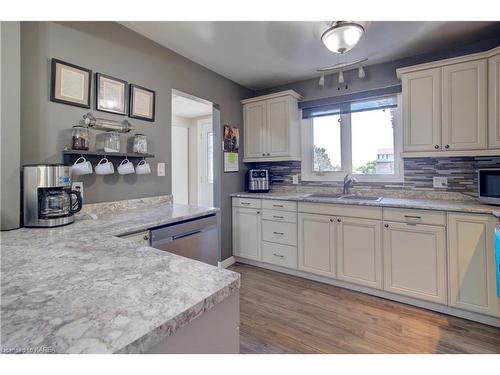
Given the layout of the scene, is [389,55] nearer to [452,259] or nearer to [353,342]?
[452,259]

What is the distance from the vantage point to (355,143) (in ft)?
9.80

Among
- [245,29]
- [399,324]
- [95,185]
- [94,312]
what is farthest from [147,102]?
[399,324]

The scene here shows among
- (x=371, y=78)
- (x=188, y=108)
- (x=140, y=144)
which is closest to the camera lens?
(x=140, y=144)

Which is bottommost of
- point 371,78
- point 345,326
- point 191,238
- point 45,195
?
point 345,326

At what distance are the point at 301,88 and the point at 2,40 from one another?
2.89 m

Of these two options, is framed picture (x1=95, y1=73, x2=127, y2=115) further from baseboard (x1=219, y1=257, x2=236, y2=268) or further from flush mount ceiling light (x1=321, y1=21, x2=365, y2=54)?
baseboard (x1=219, y1=257, x2=236, y2=268)

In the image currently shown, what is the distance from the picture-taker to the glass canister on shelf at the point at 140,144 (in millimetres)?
2074

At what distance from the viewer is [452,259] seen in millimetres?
1953

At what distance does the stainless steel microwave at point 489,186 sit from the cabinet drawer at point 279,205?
1595 mm

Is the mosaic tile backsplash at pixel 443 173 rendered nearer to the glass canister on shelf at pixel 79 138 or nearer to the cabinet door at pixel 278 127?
the cabinet door at pixel 278 127

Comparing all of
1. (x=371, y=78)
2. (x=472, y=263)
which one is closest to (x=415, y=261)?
(x=472, y=263)

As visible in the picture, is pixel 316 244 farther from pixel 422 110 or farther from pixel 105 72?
pixel 105 72

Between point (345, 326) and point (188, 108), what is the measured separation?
3.95 metres

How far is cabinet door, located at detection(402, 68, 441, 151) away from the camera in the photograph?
2.23 metres
